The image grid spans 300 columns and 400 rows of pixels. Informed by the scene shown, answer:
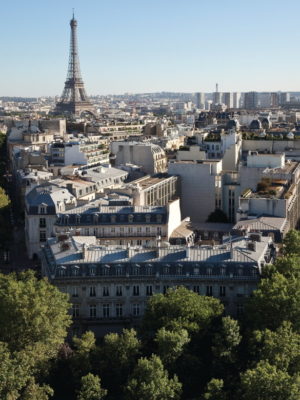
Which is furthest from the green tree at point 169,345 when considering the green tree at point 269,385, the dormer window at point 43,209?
the dormer window at point 43,209

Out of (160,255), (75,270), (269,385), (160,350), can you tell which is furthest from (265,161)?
(269,385)

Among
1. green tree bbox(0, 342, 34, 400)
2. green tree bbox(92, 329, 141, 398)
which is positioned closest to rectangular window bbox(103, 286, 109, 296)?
green tree bbox(92, 329, 141, 398)

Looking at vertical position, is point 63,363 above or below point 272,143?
below

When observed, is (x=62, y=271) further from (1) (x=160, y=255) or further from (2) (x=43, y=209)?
(2) (x=43, y=209)

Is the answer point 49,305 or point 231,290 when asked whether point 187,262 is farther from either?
point 49,305

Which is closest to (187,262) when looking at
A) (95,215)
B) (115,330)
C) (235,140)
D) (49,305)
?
(115,330)

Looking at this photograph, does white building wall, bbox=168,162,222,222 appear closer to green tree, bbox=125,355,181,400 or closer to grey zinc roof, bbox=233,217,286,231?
grey zinc roof, bbox=233,217,286,231

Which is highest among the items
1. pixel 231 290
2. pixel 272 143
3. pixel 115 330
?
pixel 272 143
